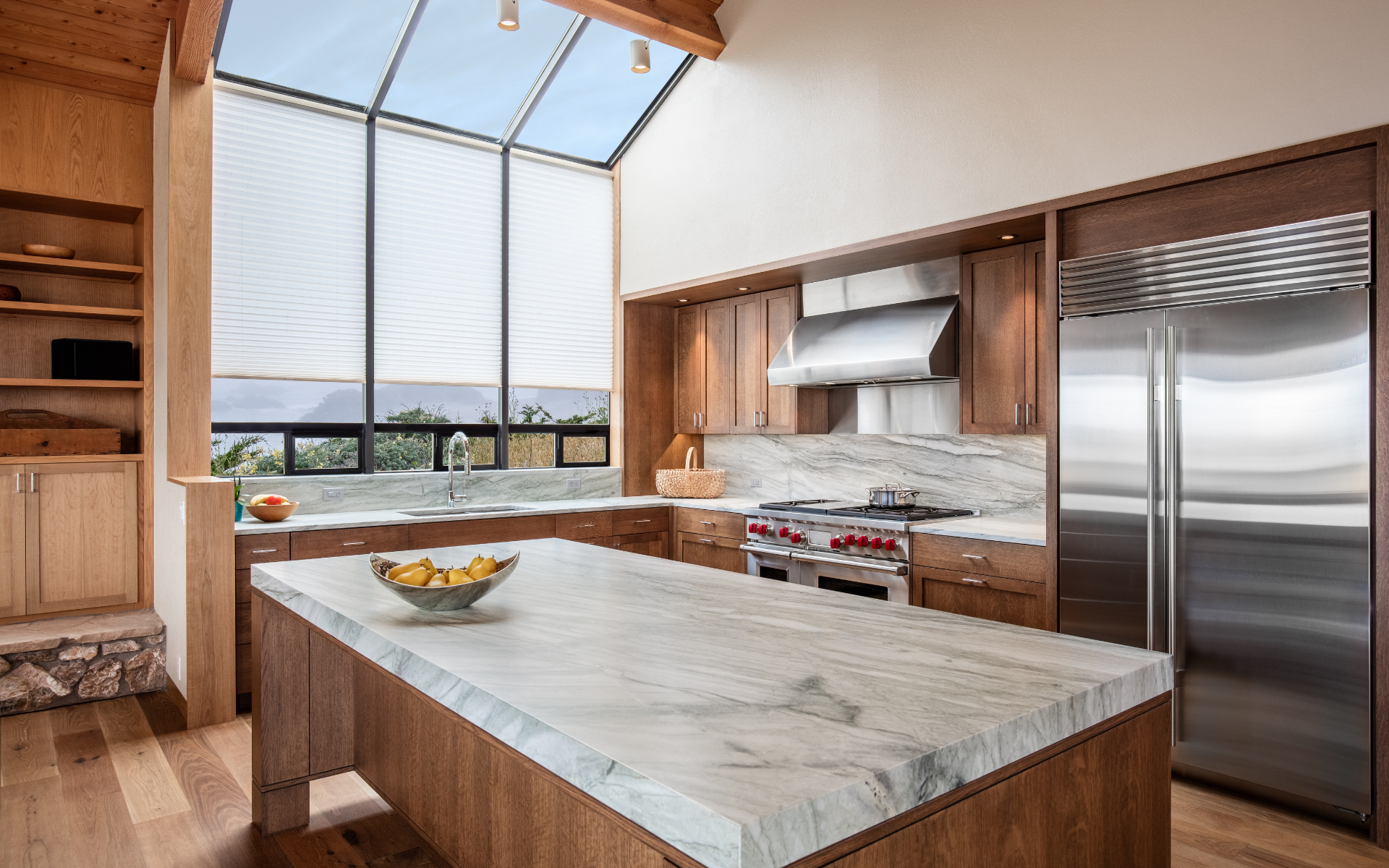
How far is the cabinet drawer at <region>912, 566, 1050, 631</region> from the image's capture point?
350 cm

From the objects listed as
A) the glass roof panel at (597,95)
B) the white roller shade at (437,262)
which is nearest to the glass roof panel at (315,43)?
the white roller shade at (437,262)

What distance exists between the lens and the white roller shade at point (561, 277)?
5.62 meters

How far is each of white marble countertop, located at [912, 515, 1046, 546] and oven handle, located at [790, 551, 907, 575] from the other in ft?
0.66

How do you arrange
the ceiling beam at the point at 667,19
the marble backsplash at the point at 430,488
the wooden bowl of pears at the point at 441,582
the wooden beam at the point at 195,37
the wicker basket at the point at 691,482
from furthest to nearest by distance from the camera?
the wicker basket at the point at 691,482 < the marble backsplash at the point at 430,488 < the ceiling beam at the point at 667,19 < the wooden beam at the point at 195,37 < the wooden bowl of pears at the point at 441,582

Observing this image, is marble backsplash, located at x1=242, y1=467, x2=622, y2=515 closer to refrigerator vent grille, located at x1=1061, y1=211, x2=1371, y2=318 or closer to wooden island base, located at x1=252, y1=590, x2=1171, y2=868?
wooden island base, located at x1=252, y1=590, x2=1171, y2=868

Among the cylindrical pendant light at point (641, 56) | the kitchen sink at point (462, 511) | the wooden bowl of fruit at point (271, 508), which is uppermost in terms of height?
the cylindrical pendant light at point (641, 56)

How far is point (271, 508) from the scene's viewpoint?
4.08 meters

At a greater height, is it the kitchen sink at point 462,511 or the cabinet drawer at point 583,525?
the kitchen sink at point 462,511

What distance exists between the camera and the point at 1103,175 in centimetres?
325

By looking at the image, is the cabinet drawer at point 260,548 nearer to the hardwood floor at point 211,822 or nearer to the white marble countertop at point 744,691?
the hardwood floor at point 211,822

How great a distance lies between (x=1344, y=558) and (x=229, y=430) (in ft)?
16.4

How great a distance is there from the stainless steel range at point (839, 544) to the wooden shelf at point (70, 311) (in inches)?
140

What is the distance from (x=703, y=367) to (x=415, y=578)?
403cm

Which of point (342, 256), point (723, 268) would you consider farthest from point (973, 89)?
point (342, 256)
